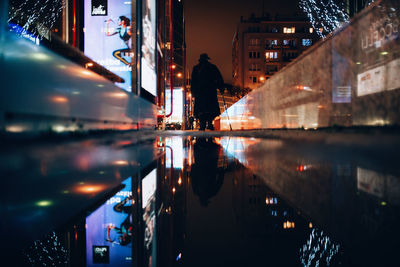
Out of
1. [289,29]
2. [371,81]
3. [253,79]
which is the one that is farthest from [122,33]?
[289,29]

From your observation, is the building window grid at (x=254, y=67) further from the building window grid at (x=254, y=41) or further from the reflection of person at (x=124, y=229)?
the reflection of person at (x=124, y=229)

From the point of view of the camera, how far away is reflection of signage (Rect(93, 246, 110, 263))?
55cm

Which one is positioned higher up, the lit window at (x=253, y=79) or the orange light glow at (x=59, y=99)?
the lit window at (x=253, y=79)

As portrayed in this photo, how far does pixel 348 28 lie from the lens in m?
3.03

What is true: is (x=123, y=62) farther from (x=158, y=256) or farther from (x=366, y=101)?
(x=158, y=256)

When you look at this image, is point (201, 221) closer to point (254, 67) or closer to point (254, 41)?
point (254, 67)

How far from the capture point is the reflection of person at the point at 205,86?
28.7 feet

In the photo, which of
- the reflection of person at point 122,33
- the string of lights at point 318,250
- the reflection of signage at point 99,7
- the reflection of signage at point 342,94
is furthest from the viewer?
the reflection of person at point 122,33

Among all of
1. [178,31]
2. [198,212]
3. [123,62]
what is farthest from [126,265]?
[178,31]

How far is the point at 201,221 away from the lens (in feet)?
2.31

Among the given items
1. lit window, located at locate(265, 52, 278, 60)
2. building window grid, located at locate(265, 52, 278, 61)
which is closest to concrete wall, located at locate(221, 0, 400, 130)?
building window grid, located at locate(265, 52, 278, 61)

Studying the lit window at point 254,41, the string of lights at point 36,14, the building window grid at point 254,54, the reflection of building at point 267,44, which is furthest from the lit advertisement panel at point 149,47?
the building window grid at point 254,54

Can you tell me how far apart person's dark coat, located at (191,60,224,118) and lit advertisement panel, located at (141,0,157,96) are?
3143 millimetres

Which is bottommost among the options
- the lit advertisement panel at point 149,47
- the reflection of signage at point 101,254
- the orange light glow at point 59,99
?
the reflection of signage at point 101,254
